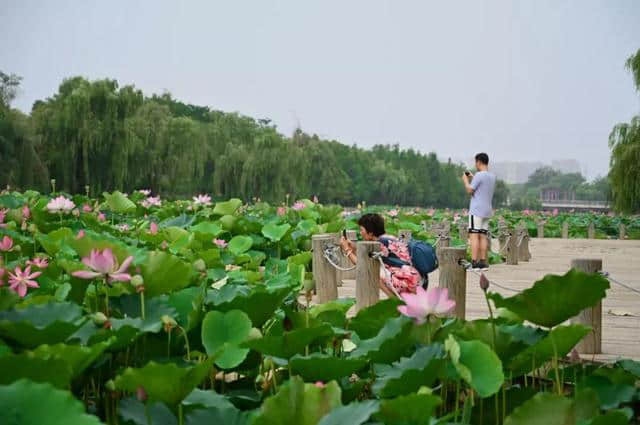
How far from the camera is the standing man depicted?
20.0 ft

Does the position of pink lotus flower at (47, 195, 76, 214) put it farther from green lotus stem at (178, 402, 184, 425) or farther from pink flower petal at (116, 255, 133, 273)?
green lotus stem at (178, 402, 184, 425)

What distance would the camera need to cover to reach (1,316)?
120 cm

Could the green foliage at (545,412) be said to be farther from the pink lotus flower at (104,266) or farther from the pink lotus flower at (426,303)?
the pink lotus flower at (104,266)

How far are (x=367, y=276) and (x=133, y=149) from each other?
47.6 feet

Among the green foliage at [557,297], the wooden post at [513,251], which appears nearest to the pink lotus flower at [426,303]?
the green foliage at [557,297]

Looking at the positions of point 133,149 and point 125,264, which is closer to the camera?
point 125,264

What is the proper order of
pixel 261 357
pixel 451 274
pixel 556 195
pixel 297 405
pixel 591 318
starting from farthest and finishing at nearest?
1. pixel 556 195
2. pixel 451 274
3. pixel 591 318
4. pixel 261 357
5. pixel 297 405

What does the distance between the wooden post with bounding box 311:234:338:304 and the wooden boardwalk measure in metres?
0.74

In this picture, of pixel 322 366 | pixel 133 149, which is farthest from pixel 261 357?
pixel 133 149

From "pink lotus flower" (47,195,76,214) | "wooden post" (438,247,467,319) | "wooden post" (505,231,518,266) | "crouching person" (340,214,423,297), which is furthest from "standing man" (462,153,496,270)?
"pink lotus flower" (47,195,76,214)

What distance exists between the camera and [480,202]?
6.21 meters

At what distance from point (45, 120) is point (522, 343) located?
54.6ft

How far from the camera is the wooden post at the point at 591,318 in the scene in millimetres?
2801

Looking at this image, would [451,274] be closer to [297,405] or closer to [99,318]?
[99,318]
